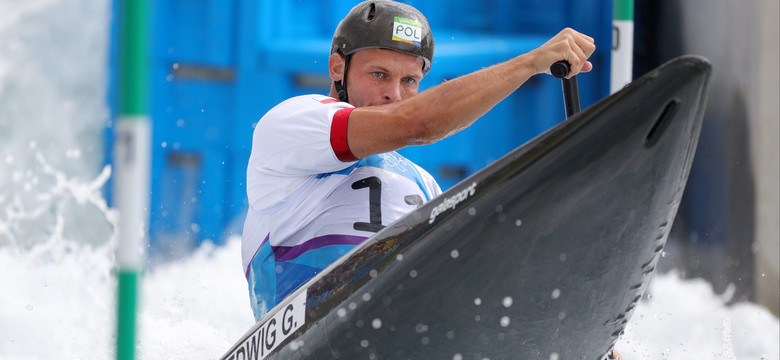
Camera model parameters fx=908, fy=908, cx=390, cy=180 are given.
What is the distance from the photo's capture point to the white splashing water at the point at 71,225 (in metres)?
3.68

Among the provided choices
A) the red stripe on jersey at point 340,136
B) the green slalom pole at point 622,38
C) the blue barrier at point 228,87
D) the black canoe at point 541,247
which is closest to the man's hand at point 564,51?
the black canoe at point 541,247

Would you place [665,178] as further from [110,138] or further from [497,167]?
[110,138]

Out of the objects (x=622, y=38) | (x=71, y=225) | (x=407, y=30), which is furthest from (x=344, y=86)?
(x=71, y=225)

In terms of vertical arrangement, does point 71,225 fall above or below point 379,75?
below

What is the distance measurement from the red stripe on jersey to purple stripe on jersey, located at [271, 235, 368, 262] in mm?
180

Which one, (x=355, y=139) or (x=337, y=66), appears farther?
(x=337, y=66)

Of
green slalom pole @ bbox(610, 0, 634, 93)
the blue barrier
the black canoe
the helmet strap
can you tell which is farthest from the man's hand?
the blue barrier

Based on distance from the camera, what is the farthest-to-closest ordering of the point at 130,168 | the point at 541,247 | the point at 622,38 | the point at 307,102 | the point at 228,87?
the point at 228,87
the point at 622,38
the point at 307,102
the point at 541,247
the point at 130,168

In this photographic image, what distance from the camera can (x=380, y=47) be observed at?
1.89 m

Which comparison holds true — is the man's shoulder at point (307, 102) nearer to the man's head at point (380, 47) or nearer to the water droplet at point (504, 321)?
the man's head at point (380, 47)

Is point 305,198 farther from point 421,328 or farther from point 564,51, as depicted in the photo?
point 564,51

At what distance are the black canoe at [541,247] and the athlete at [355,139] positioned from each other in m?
0.16

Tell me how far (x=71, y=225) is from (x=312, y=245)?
92.9 inches

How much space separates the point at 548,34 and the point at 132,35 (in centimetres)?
317
